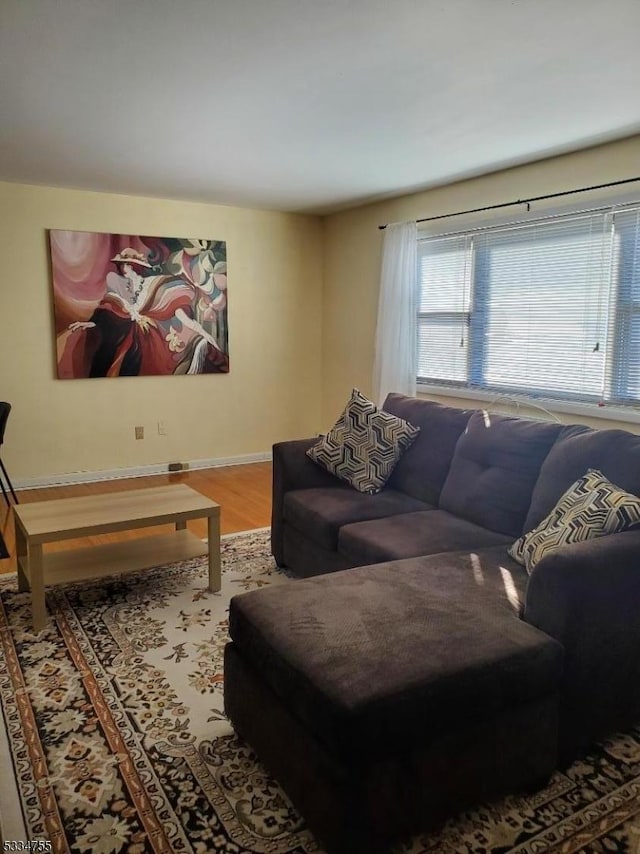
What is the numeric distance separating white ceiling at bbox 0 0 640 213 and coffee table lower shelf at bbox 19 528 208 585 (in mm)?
2061

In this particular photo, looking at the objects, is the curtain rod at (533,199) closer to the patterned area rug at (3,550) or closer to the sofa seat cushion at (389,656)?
the sofa seat cushion at (389,656)

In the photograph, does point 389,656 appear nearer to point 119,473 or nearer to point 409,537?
point 409,537

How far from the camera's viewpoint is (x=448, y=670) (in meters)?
1.59

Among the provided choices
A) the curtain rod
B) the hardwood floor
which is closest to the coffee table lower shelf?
the hardwood floor

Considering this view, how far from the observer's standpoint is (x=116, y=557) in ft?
9.97

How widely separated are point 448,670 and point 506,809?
47 centimetres

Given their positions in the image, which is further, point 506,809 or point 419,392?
point 419,392

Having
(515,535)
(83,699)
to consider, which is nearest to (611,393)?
(515,535)

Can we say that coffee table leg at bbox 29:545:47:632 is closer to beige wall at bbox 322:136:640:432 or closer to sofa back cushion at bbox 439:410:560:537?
sofa back cushion at bbox 439:410:560:537

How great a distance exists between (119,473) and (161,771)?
3.73 metres

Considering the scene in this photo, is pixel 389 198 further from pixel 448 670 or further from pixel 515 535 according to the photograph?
pixel 448 670

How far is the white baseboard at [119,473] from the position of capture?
4996 millimetres

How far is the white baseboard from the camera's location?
500 centimetres

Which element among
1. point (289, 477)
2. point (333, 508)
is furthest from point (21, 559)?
point (333, 508)
